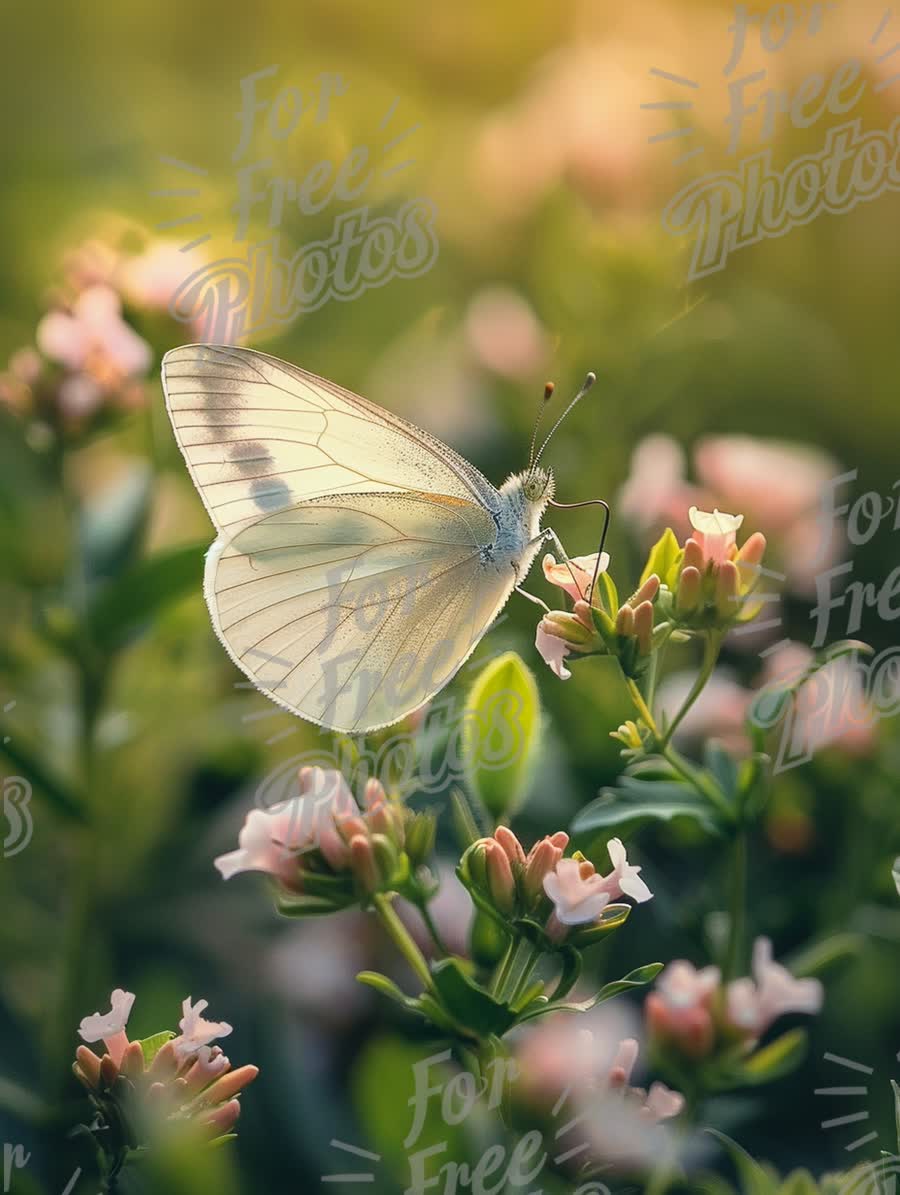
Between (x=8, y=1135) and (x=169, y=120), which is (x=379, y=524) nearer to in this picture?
(x=8, y=1135)

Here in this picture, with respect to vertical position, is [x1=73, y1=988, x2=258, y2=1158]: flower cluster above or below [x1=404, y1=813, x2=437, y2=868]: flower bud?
below

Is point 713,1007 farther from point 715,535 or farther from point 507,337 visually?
point 507,337

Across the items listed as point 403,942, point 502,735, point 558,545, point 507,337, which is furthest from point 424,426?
point 403,942

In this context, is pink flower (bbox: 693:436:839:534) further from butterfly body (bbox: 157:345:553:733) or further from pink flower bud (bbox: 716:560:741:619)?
pink flower bud (bbox: 716:560:741:619)

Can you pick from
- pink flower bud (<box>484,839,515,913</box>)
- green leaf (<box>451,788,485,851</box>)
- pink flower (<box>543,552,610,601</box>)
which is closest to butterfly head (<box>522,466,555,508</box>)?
pink flower (<box>543,552,610,601</box>)

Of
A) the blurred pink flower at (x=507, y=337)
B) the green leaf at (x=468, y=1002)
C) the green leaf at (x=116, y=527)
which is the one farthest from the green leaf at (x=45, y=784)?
the blurred pink flower at (x=507, y=337)

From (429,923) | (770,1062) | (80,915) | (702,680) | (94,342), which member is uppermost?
(94,342)
